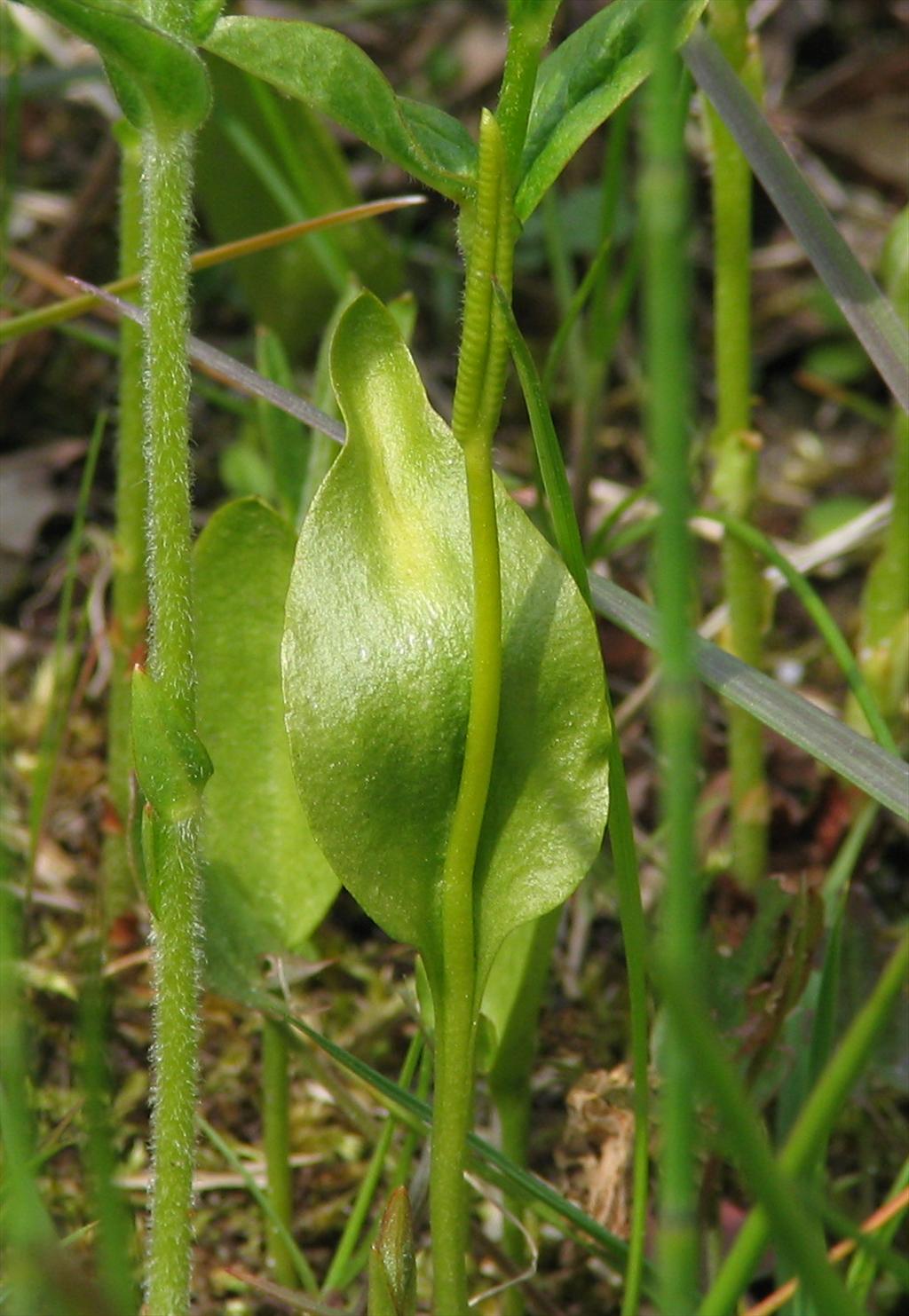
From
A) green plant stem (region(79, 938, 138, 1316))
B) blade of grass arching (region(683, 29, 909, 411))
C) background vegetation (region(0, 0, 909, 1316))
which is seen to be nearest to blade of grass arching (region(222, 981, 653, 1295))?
background vegetation (region(0, 0, 909, 1316))

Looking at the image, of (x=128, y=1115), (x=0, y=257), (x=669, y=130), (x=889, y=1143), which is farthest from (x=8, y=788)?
(x=669, y=130)

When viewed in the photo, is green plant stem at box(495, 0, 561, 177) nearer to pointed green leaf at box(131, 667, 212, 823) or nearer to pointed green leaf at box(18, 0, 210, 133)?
pointed green leaf at box(18, 0, 210, 133)

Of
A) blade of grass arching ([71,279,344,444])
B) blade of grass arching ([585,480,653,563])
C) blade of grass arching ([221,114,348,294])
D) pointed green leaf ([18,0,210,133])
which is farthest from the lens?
blade of grass arching ([221,114,348,294])

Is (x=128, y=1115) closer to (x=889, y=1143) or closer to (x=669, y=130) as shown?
(x=889, y=1143)

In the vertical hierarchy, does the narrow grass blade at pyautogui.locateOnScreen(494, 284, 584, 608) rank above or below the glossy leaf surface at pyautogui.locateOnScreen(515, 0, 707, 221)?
below

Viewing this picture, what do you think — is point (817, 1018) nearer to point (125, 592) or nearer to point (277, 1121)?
point (277, 1121)

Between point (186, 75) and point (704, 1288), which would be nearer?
point (186, 75)
